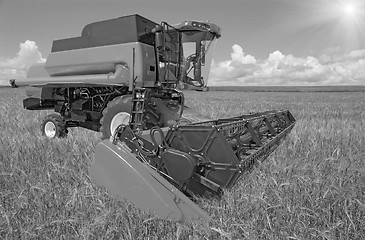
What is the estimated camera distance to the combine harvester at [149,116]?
7.06ft

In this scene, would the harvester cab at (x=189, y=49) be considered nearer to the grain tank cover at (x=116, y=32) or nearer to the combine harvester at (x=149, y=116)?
the combine harvester at (x=149, y=116)

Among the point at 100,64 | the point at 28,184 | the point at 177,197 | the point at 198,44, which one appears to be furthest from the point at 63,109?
the point at 177,197

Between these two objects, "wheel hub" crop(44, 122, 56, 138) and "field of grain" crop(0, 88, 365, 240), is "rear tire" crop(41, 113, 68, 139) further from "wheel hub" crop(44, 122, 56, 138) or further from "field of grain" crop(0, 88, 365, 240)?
"field of grain" crop(0, 88, 365, 240)

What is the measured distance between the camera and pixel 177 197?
6.63 feet

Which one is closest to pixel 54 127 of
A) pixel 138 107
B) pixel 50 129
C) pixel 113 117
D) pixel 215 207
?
pixel 50 129

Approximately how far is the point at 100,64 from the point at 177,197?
144 inches

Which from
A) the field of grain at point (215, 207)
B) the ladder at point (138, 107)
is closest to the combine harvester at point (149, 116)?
the ladder at point (138, 107)

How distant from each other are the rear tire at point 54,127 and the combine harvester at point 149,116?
0.02 meters

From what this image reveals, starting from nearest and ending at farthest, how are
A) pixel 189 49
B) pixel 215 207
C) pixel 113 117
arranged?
pixel 215 207 < pixel 113 117 < pixel 189 49

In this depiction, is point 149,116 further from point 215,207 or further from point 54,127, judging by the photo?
point 215,207

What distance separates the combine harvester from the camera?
215 cm

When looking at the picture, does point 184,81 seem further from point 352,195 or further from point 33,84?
point 352,195

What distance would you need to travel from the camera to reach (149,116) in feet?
15.2

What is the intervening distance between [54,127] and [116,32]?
2.20 meters
